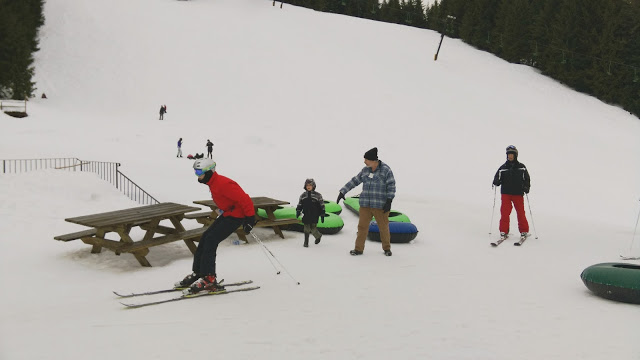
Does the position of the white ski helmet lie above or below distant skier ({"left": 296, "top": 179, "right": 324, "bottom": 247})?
above

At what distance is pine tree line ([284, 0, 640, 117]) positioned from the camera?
40719 millimetres

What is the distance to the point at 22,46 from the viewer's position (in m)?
38.3

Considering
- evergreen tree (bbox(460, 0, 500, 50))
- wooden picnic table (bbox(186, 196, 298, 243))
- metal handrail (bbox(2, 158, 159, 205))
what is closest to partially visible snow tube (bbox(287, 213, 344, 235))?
wooden picnic table (bbox(186, 196, 298, 243))

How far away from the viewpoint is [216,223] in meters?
6.92

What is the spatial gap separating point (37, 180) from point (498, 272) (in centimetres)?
1182

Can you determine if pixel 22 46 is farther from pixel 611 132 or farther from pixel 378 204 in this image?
pixel 611 132

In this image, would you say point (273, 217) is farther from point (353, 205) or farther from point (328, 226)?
point (353, 205)

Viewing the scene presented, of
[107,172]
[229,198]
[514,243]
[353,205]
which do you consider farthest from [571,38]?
[229,198]

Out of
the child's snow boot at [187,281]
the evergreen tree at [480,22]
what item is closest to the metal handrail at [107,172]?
the child's snow boot at [187,281]

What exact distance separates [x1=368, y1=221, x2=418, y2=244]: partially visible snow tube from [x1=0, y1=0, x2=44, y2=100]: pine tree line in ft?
107

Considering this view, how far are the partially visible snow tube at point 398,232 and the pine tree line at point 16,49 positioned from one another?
32493mm

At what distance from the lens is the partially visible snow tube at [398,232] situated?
10.8 meters

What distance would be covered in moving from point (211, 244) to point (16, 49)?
39660 mm

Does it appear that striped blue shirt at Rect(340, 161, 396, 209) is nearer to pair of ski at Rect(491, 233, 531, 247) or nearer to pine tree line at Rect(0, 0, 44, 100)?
pair of ski at Rect(491, 233, 531, 247)
